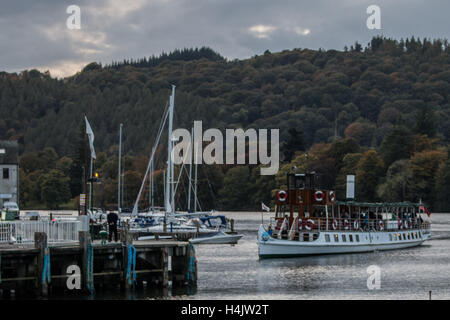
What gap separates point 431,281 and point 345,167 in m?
130

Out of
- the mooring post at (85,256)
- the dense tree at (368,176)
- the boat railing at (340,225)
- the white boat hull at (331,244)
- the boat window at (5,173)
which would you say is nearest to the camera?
the mooring post at (85,256)

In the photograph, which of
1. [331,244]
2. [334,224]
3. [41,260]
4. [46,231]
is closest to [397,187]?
[334,224]

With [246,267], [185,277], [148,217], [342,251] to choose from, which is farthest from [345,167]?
[185,277]

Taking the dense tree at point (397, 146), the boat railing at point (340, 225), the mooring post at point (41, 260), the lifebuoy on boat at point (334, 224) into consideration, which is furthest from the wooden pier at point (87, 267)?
the dense tree at point (397, 146)

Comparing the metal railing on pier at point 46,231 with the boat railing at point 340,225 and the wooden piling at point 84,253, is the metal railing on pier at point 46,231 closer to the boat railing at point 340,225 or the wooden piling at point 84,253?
the wooden piling at point 84,253

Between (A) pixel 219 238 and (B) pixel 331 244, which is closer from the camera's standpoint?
(B) pixel 331 244

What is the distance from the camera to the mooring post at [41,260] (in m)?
39.8

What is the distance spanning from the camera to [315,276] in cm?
5516

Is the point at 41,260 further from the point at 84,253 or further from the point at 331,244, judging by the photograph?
the point at 331,244

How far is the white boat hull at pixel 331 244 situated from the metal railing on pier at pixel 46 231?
2452cm

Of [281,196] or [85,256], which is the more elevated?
[281,196]

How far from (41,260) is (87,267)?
8.50 feet
